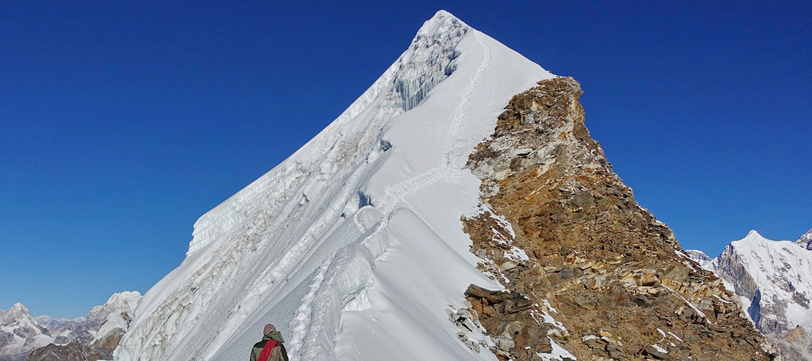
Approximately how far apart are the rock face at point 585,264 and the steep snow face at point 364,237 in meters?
1.42

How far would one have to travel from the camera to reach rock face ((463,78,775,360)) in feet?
55.7

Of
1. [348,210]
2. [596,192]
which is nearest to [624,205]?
[596,192]

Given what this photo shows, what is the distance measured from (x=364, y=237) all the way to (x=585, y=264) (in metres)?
9.02

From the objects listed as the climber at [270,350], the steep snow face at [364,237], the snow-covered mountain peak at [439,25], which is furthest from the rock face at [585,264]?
the snow-covered mountain peak at [439,25]

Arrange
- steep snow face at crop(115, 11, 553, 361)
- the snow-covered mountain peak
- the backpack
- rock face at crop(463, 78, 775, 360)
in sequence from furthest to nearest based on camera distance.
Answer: the snow-covered mountain peak < rock face at crop(463, 78, 775, 360) < steep snow face at crop(115, 11, 553, 361) < the backpack

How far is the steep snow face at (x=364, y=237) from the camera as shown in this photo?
36.5 feet

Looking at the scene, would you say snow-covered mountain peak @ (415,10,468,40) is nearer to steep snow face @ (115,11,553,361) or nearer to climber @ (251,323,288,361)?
steep snow face @ (115,11,553,361)

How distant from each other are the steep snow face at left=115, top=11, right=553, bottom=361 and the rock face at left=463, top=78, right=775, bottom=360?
4.65 ft

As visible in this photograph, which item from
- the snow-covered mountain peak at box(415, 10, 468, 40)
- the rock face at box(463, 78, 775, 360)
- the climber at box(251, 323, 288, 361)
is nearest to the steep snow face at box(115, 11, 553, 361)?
the snow-covered mountain peak at box(415, 10, 468, 40)

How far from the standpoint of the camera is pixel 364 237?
16031 mm

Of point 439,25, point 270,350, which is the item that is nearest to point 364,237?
point 270,350

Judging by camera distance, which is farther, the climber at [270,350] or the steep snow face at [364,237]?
the steep snow face at [364,237]

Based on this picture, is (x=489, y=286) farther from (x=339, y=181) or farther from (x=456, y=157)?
(x=339, y=181)

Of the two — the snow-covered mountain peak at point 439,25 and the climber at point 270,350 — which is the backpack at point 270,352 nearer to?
the climber at point 270,350
